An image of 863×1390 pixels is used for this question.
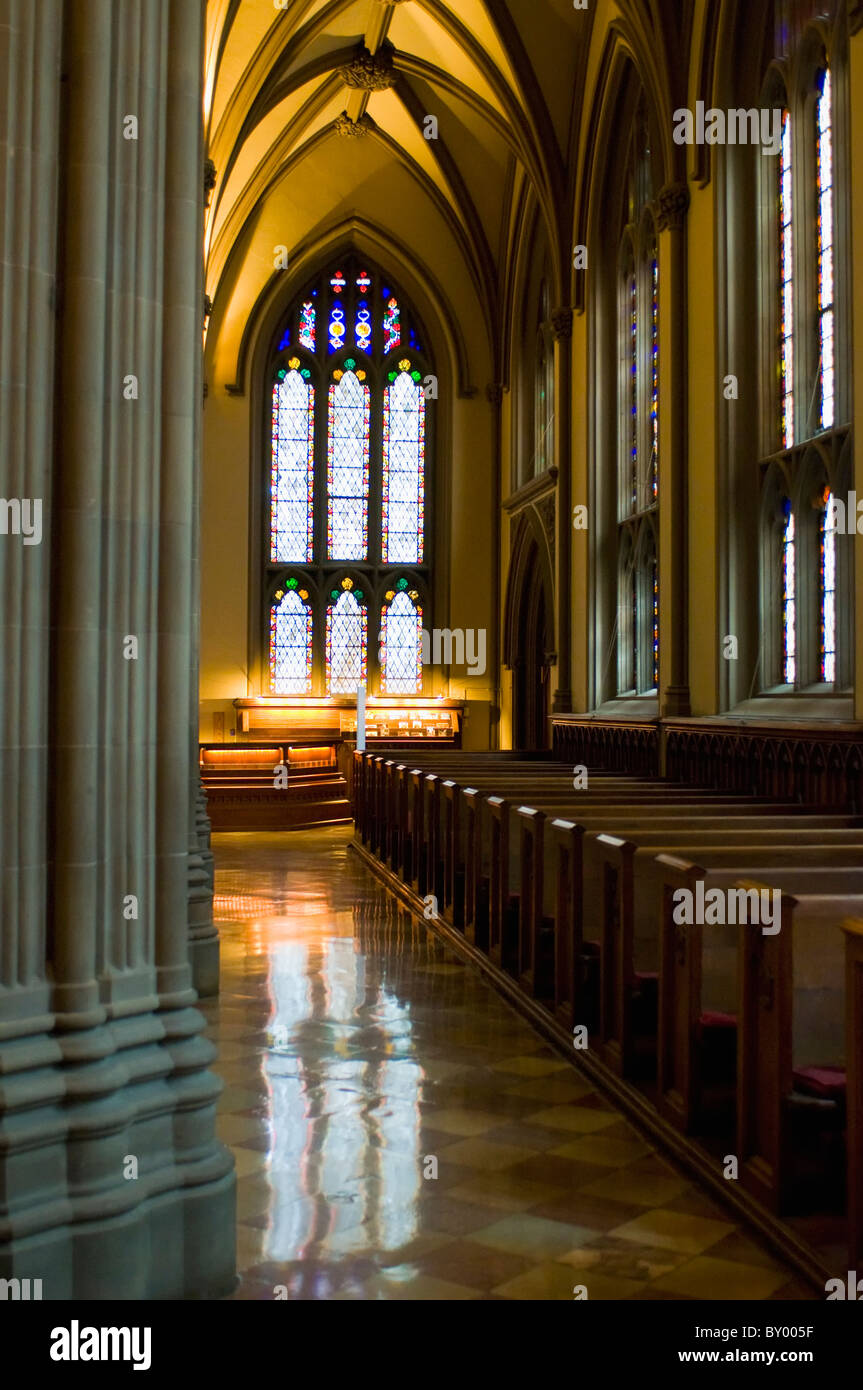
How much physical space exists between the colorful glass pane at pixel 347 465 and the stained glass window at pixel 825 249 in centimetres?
1263

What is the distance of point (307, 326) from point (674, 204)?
1095 centimetres

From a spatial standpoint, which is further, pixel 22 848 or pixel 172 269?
pixel 172 269

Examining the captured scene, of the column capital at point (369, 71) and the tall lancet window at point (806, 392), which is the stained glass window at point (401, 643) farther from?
the tall lancet window at point (806, 392)

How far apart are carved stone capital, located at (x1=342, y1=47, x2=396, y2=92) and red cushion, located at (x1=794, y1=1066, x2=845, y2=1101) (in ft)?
53.9

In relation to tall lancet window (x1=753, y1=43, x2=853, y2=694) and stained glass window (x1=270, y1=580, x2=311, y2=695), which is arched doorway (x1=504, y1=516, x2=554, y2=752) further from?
tall lancet window (x1=753, y1=43, x2=853, y2=694)

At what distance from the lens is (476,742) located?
21266 mm

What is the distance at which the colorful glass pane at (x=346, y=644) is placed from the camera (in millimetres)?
21438

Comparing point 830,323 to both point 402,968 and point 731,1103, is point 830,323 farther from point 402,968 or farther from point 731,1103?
point 731,1103

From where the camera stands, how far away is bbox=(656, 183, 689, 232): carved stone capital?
1177cm

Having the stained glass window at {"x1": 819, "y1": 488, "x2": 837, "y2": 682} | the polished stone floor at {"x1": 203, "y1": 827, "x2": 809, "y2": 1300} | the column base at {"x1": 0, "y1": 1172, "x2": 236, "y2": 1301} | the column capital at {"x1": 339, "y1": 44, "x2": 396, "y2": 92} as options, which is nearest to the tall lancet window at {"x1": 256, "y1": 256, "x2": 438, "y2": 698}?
the column capital at {"x1": 339, "y1": 44, "x2": 396, "y2": 92}

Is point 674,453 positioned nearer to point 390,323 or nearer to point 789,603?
point 789,603

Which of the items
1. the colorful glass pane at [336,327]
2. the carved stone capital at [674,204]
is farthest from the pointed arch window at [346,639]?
the carved stone capital at [674,204]

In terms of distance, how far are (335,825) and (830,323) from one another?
9.03 m

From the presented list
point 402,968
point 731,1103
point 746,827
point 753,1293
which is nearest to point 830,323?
point 746,827
